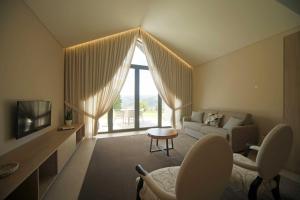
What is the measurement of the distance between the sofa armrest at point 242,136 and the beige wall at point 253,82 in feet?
0.73

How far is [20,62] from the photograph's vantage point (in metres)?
2.04

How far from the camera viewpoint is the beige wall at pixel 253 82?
9.94ft

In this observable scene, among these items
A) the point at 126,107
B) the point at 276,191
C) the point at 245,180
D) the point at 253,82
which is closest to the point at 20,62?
the point at 245,180

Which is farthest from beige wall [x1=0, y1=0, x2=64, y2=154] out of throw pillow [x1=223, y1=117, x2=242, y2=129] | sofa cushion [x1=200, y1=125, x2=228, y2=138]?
throw pillow [x1=223, y1=117, x2=242, y2=129]

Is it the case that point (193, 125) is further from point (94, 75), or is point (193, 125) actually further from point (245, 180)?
point (94, 75)

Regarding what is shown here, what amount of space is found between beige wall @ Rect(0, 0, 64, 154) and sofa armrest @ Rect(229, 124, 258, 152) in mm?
3747

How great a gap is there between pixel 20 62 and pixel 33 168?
1.50 metres

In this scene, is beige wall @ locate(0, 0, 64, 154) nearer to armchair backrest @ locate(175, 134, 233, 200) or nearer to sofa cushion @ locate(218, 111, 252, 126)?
armchair backrest @ locate(175, 134, 233, 200)

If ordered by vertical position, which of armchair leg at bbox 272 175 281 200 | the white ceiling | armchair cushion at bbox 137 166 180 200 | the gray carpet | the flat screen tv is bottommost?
the gray carpet

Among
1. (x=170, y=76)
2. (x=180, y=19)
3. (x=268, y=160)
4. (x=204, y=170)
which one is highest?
(x=180, y=19)

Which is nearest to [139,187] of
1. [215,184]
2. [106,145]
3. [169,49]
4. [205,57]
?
[215,184]

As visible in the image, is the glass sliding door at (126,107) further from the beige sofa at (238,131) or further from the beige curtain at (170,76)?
the beige sofa at (238,131)

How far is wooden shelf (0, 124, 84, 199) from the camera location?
126cm

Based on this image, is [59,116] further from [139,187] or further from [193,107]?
A: [193,107]
